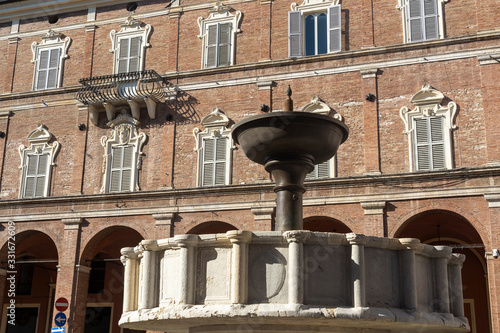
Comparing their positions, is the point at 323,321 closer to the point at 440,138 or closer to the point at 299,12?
the point at 440,138

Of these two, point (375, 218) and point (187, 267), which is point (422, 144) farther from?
point (187, 267)

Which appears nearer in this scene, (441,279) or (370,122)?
(441,279)

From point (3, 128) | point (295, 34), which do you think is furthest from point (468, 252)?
point (3, 128)

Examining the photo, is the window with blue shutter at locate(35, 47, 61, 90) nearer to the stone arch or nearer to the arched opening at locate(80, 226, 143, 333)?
the arched opening at locate(80, 226, 143, 333)

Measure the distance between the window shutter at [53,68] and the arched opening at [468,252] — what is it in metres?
13.6

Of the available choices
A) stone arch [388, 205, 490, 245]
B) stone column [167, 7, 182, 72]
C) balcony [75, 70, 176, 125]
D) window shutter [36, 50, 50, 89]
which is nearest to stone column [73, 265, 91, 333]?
balcony [75, 70, 176, 125]

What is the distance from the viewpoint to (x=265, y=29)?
22266 millimetres

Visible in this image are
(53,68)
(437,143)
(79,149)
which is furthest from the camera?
(53,68)

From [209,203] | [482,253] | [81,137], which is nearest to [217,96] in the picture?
[209,203]

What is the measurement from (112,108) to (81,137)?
1524mm

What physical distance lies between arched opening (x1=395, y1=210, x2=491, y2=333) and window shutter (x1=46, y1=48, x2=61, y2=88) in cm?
1358

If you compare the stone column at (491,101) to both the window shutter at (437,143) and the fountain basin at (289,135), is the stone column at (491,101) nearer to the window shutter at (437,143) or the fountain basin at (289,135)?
the window shutter at (437,143)

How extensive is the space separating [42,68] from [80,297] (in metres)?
8.75

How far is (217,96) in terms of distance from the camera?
2217cm
